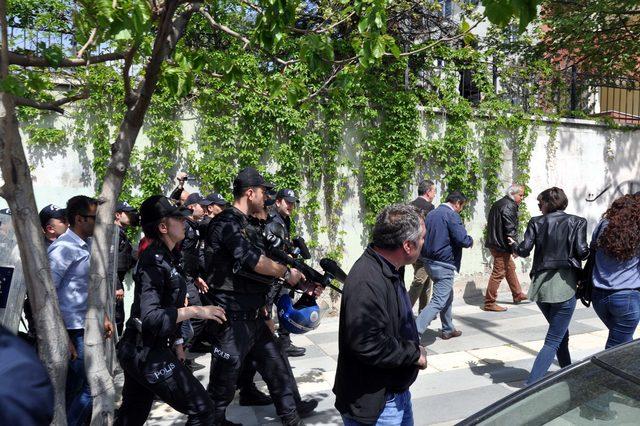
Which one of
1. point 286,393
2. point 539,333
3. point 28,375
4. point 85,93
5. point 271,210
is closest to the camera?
point 28,375

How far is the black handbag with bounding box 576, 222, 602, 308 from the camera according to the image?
4863 mm

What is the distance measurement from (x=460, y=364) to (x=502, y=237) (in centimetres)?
288

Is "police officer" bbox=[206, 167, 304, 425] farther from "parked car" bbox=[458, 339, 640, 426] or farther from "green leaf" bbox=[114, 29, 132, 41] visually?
"parked car" bbox=[458, 339, 640, 426]

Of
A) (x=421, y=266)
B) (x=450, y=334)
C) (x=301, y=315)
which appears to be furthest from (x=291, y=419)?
(x=421, y=266)

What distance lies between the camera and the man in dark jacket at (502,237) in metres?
8.42

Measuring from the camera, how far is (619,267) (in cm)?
467

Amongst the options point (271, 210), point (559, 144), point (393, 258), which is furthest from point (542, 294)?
point (559, 144)

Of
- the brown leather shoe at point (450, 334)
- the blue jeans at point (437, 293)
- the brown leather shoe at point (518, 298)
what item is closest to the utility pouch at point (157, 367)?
the blue jeans at point (437, 293)

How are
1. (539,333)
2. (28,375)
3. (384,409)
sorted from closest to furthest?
(28,375)
(384,409)
(539,333)

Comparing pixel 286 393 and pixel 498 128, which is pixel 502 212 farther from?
pixel 286 393

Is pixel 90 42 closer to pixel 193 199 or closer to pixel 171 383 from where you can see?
pixel 171 383

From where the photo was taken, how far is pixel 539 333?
7371 millimetres

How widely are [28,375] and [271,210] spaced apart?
5.31 m

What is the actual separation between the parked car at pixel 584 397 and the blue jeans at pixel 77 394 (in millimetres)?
2578
